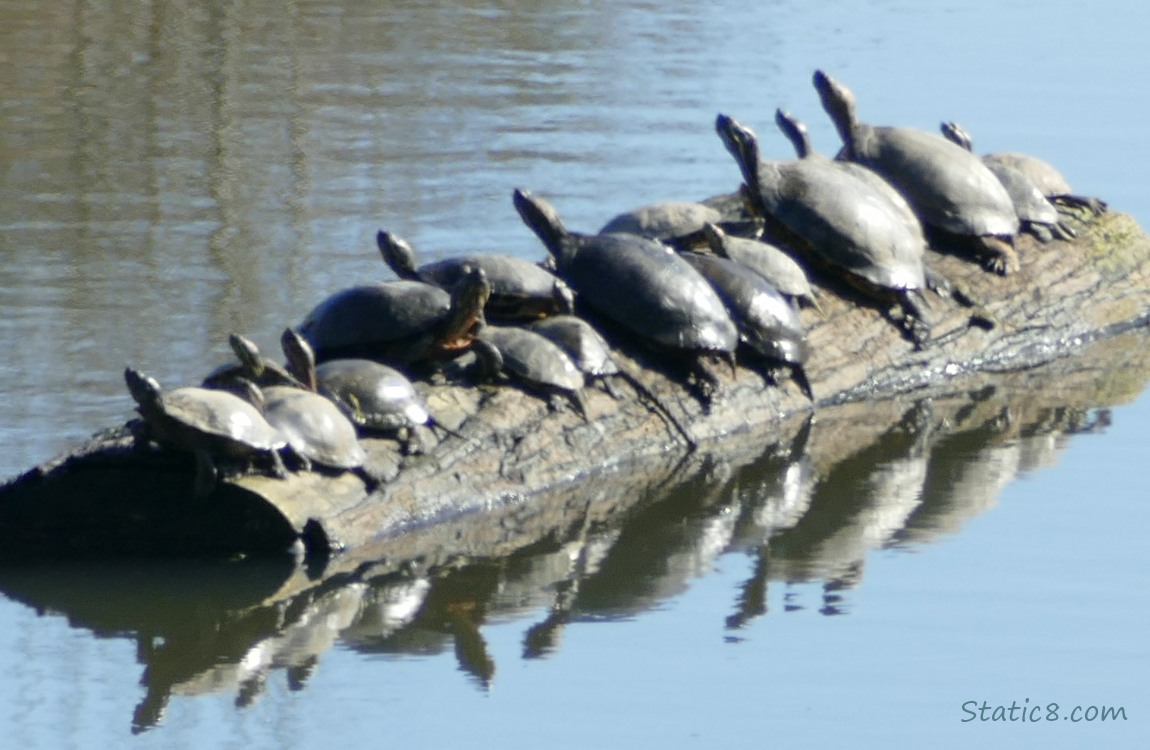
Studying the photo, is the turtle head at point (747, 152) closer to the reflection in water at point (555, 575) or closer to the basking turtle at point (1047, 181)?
the reflection in water at point (555, 575)

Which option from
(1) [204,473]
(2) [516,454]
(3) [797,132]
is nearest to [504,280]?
(2) [516,454]

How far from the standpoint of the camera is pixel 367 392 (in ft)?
19.6

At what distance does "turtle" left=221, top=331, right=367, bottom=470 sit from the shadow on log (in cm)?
29

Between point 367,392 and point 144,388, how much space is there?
79 centimetres

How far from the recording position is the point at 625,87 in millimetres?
12992

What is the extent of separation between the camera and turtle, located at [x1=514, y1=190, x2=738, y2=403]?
6.91m

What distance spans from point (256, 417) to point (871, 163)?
406cm

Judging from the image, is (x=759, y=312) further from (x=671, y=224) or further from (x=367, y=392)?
(x=367, y=392)

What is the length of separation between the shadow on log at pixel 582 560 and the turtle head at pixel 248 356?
593 mm

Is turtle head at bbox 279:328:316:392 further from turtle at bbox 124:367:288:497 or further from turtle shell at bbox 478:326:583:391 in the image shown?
turtle shell at bbox 478:326:583:391

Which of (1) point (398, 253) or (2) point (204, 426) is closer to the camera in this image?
(2) point (204, 426)

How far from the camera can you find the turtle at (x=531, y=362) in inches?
251

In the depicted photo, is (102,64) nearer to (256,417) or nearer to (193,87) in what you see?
(193,87)

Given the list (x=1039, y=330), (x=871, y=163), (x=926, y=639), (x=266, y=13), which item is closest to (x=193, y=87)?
(x=266, y=13)
